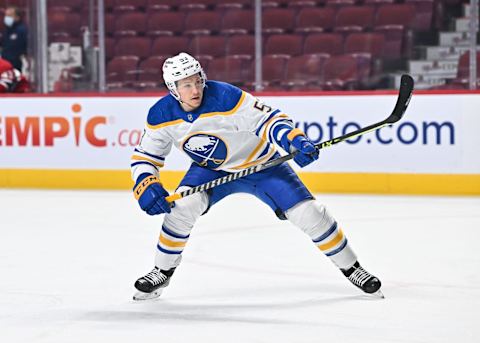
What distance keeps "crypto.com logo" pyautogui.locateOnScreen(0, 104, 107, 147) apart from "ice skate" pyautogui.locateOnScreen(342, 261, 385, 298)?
4.39 m

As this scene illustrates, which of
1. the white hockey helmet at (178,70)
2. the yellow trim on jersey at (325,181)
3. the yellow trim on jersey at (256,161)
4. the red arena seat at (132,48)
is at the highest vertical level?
the white hockey helmet at (178,70)

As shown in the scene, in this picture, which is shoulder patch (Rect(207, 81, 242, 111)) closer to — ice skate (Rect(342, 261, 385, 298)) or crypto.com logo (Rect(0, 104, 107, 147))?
ice skate (Rect(342, 261, 385, 298))

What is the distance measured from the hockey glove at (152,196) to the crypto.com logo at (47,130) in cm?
428

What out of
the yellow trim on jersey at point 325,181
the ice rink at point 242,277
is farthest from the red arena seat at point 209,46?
the ice rink at point 242,277

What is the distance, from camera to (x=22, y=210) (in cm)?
663

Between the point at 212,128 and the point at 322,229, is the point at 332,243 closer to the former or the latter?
the point at 322,229

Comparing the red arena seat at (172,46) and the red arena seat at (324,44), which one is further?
the red arena seat at (172,46)

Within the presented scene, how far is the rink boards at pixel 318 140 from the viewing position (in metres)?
7.14

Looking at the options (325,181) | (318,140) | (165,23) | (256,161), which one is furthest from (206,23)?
(256,161)

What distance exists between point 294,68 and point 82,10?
173cm

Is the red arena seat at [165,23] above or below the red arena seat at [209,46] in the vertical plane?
above

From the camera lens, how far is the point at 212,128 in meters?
3.77

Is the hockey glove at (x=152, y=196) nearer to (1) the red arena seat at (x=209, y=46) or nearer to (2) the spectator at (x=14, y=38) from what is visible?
(1) the red arena seat at (x=209, y=46)

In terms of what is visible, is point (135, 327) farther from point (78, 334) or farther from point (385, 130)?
point (385, 130)
